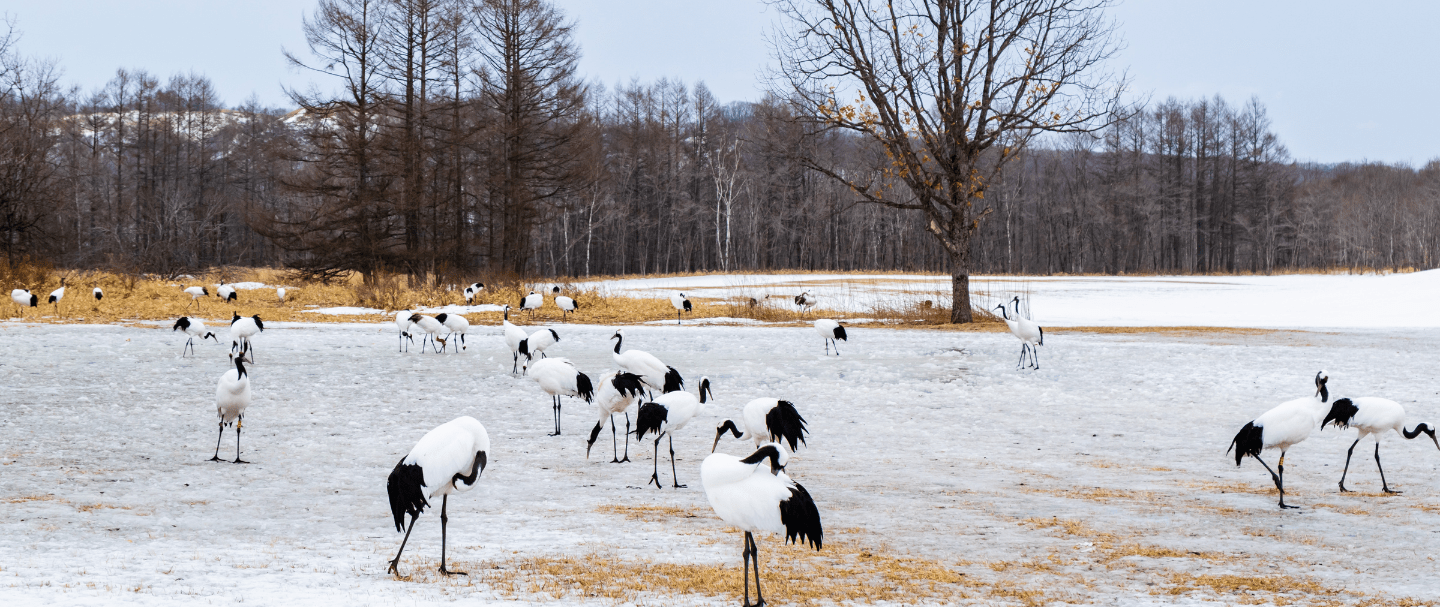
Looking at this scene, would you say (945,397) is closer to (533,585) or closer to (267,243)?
(533,585)

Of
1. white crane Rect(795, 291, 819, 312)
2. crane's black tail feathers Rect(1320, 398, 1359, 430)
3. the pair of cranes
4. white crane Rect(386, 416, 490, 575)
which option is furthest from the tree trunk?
white crane Rect(386, 416, 490, 575)

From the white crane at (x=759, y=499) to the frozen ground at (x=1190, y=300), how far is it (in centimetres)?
→ 2227

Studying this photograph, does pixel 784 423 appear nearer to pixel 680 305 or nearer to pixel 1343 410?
pixel 1343 410

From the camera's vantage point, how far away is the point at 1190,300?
3897 centimetres

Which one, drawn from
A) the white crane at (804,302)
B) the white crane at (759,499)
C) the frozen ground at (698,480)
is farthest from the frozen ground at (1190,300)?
the white crane at (759,499)

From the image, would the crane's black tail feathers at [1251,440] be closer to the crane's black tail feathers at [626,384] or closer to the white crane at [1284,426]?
the white crane at [1284,426]

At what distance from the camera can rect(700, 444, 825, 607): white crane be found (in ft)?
16.6

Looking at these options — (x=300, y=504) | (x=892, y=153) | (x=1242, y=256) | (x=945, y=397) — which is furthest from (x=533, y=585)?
(x=1242, y=256)

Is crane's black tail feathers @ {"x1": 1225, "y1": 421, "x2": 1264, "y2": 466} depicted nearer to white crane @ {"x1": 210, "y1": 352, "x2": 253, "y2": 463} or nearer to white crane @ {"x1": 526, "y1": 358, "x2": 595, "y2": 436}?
white crane @ {"x1": 526, "y1": 358, "x2": 595, "y2": 436}

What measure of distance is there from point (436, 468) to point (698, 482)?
3.75 m

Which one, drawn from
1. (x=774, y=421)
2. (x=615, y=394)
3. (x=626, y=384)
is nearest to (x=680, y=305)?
(x=615, y=394)

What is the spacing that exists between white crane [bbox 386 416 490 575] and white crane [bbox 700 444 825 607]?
1637 mm

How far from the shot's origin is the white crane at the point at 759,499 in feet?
16.6

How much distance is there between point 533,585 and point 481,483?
360 centimetres
